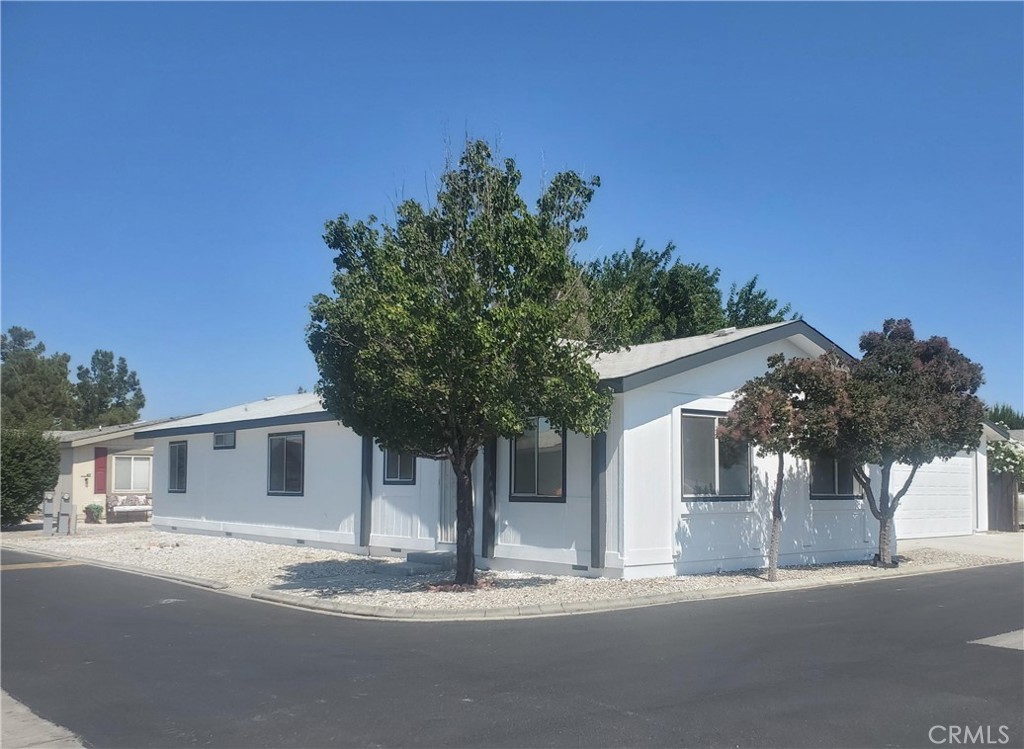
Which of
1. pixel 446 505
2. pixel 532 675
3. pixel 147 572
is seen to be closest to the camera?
pixel 532 675

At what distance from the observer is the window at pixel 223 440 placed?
79.8ft

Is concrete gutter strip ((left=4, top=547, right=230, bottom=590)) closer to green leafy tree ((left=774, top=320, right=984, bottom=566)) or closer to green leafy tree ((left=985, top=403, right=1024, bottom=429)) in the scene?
green leafy tree ((left=774, top=320, right=984, bottom=566))

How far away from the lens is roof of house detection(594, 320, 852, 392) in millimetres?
14305

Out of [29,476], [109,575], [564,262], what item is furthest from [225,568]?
[29,476]

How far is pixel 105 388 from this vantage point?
75250mm

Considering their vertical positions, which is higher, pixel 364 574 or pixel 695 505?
pixel 695 505

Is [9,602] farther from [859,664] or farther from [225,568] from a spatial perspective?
[859,664]

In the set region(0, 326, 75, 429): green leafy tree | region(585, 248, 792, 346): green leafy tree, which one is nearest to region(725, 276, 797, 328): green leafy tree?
region(585, 248, 792, 346): green leafy tree

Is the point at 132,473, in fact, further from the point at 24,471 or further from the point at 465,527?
the point at 465,527


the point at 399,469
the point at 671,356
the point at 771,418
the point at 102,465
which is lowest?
the point at 102,465

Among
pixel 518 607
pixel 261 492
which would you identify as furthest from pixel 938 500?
pixel 261 492

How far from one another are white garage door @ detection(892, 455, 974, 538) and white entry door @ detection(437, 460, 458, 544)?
10596 millimetres

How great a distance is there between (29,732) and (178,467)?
2093cm

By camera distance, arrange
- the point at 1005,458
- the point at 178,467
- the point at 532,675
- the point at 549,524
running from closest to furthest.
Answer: the point at 532,675 < the point at 549,524 < the point at 1005,458 < the point at 178,467
